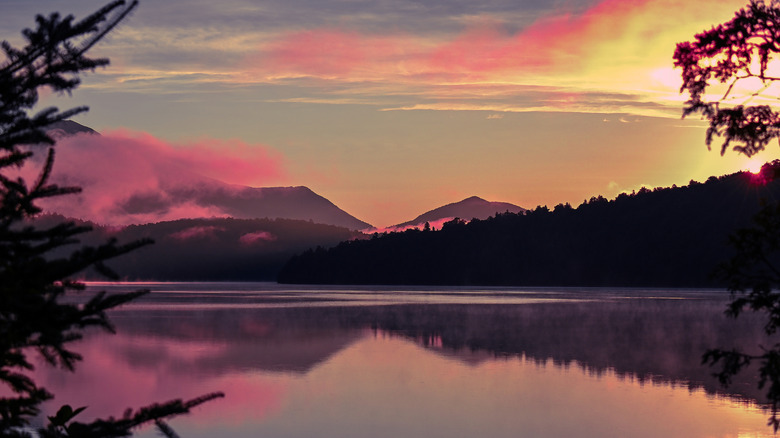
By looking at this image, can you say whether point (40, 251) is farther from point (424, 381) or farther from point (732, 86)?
point (424, 381)

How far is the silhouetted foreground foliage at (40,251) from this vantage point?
6.87 meters

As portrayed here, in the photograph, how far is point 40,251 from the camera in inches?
293

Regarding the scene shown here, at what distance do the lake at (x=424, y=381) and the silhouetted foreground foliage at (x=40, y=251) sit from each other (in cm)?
1571

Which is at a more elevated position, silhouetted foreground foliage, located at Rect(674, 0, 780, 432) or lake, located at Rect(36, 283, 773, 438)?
silhouetted foreground foliage, located at Rect(674, 0, 780, 432)

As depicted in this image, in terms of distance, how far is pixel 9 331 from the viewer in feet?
22.2

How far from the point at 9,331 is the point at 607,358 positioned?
38521 mm

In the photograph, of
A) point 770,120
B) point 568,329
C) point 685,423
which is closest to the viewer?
point 770,120

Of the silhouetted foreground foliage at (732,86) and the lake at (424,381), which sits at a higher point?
the silhouetted foreground foliage at (732,86)

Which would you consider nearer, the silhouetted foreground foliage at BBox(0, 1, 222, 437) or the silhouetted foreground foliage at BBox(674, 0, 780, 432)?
the silhouetted foreground foliage at BBox(0, 1, 222, 437)

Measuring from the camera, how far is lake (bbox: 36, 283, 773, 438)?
24.3 m

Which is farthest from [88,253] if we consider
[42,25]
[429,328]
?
[429,328]

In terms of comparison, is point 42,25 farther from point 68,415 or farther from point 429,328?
point 429,328

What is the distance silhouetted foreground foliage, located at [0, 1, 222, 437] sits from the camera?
6.87 m

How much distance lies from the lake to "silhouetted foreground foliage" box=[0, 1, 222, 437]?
15.7m
